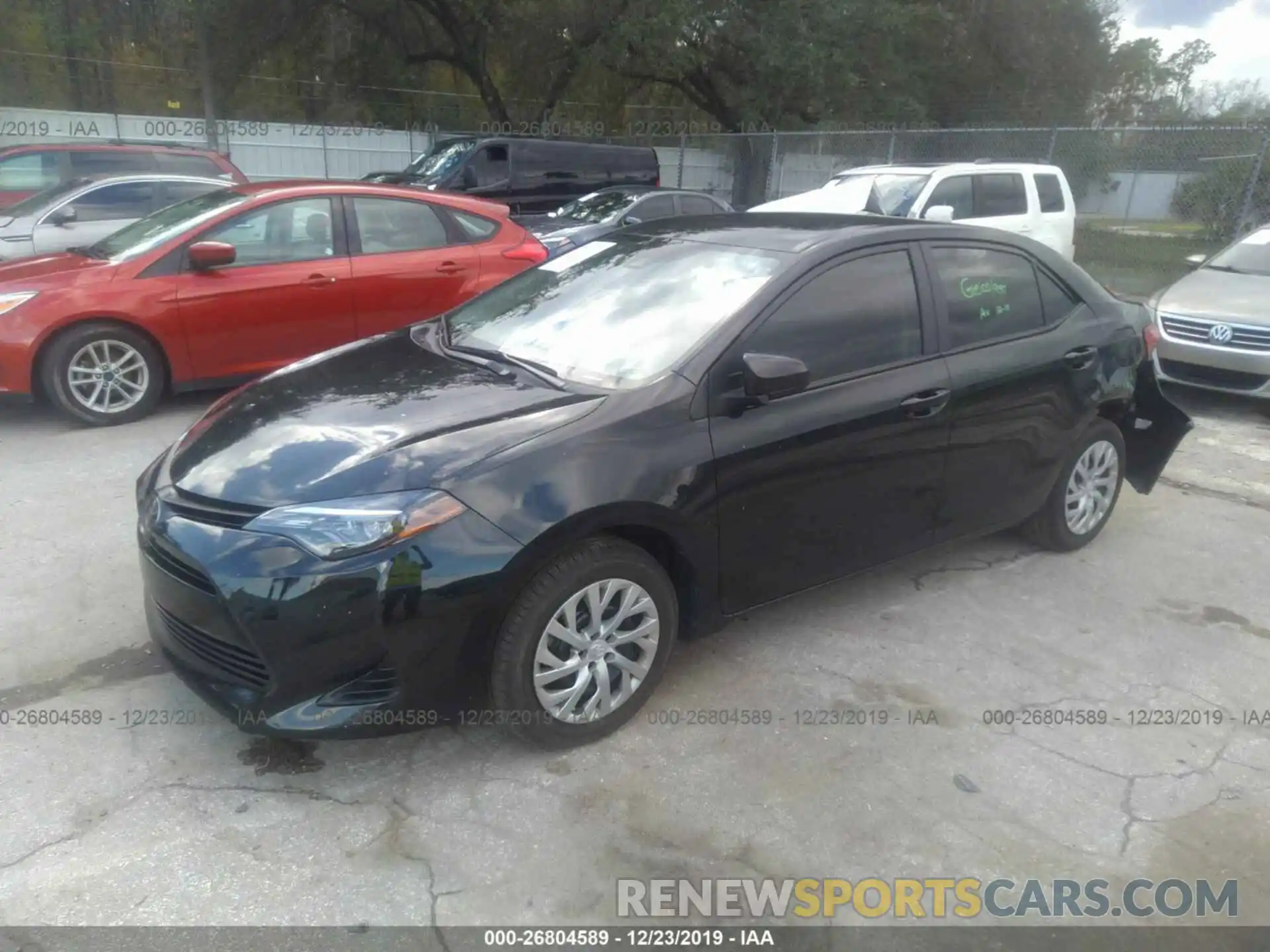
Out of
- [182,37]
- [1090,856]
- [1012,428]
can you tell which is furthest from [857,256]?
[182,37]

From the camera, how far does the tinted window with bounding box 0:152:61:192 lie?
10797mm

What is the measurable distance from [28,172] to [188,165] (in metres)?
1.75

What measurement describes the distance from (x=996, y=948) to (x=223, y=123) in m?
22.9

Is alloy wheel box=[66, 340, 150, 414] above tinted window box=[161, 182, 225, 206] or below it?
below

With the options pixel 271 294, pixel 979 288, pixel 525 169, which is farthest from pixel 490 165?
pixel 979 288

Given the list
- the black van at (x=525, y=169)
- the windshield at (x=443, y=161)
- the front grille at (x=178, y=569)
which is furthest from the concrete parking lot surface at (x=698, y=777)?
the windshield at (x=443, y=161)

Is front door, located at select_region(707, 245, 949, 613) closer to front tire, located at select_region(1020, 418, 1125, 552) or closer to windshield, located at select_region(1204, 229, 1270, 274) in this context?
front tire, located at select_region(1020, 418, 1125, 552)

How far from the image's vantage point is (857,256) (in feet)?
12.1

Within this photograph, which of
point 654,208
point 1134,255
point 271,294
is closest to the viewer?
point 271,294

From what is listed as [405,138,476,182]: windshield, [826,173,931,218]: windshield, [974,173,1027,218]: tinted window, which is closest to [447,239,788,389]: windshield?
[826,173,931,218]: windshield

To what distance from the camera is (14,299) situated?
5.79 m

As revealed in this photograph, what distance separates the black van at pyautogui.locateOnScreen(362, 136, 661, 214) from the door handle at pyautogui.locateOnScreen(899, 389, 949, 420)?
37.4 feet

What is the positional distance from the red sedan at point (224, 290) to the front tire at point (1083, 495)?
4.36 metres

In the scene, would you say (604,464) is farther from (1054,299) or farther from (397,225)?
(397,225)
